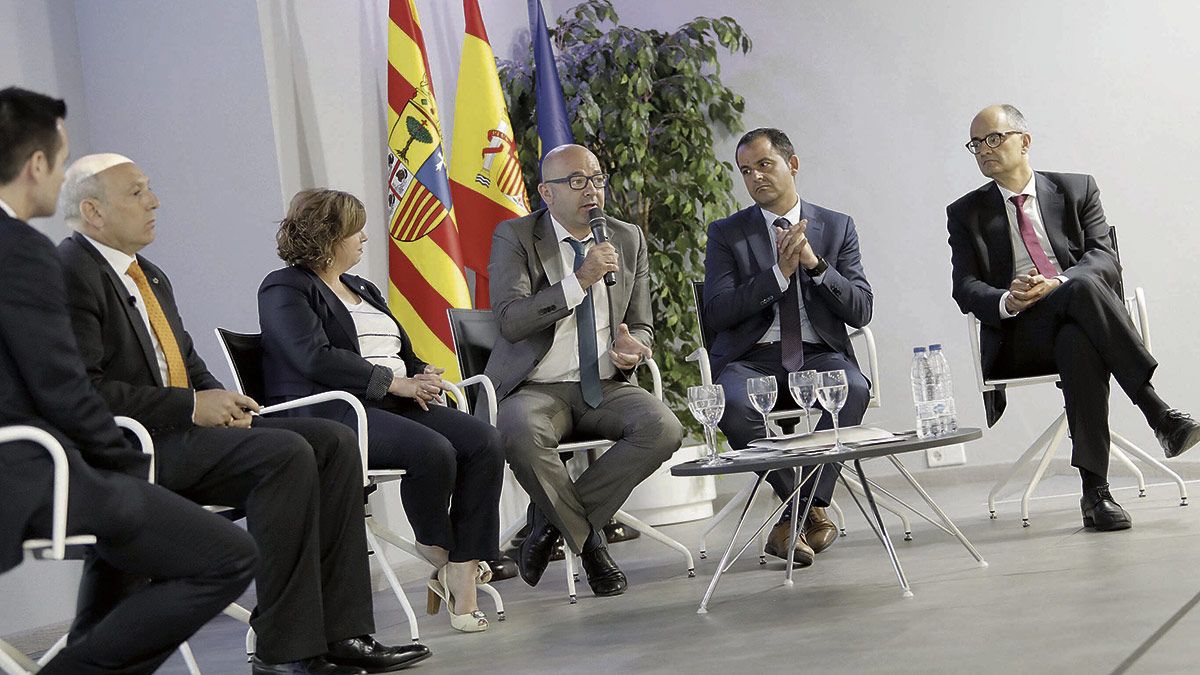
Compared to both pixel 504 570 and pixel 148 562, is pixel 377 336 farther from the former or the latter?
pixel 148 562

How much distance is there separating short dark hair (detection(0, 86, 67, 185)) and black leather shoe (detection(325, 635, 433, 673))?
124cm

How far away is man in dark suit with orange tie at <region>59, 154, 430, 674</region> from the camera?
269 cm

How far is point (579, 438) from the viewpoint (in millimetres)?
3996

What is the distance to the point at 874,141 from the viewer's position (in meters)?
6.15

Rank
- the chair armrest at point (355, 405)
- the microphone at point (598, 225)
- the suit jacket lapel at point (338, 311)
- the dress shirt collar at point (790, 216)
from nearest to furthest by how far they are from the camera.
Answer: the chair armrest at point (355, 405), the suit jacket lapel at point (338, 311), the microphone at point (598, 225), the dress shirt collar at point (790, 216)

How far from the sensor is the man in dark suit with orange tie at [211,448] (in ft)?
8.81

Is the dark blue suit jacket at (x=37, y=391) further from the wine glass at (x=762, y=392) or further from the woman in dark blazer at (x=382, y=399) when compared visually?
the wine glass at (x=762, y=392)

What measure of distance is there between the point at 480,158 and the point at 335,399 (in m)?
2.26

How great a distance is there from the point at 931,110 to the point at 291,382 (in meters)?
3.70

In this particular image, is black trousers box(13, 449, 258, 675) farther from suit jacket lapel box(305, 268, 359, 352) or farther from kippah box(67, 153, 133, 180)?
suit jacket lapel box(305, 268, 359, 352)

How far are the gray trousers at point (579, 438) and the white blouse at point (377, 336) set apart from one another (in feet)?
1.21

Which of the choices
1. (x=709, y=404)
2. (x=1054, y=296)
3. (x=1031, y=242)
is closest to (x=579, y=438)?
(x=709, y=404)

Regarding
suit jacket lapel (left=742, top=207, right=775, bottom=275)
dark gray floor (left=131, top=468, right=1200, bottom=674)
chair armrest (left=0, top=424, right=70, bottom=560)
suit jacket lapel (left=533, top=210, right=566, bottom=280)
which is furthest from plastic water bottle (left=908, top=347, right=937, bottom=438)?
chair armrest (left=0, top=424, right=70, bottom=560)

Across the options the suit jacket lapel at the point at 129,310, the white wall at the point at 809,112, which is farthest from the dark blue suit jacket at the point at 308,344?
the white wall at the point at 809,112
